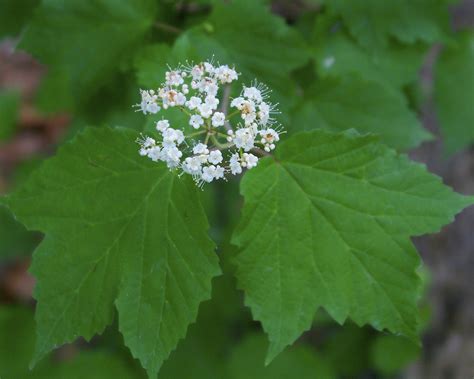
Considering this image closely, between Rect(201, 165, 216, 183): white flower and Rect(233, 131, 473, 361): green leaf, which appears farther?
Rect(233, 131, 473, 361): green leaf

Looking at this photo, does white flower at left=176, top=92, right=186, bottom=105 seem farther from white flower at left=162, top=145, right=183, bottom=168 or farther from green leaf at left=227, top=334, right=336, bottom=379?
green leaf at left=227, top=334, right=336, bottom=379

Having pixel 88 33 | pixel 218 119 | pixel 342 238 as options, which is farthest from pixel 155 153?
pixel 88 33

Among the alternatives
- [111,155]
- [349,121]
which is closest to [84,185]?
[111,155]

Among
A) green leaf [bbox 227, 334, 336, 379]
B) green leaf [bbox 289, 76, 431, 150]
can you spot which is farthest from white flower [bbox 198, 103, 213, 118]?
green leaf [bbox 227, 334, 336, 379]

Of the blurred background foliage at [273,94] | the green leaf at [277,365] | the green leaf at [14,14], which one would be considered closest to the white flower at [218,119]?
the blurred background foliage at [273,94]

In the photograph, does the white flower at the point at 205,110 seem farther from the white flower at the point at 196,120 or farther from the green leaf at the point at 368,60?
the green leaf at the point at 368,60
